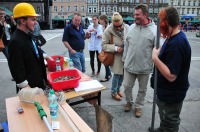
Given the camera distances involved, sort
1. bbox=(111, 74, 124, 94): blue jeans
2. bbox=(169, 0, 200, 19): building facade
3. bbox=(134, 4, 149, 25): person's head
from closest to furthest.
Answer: bbox=(134, 4, 149, 25): person's head
bbox=(111, 74, 124, 94): blue jeans
bbox=(169, 0, 200, 19): building facade

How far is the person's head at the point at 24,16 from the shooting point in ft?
7.83

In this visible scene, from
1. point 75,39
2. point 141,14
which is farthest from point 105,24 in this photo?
point 141,14

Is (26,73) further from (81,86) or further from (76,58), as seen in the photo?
(76,58)

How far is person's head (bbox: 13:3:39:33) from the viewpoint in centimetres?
239

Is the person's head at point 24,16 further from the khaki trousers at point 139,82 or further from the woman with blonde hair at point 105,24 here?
the woman with blonde hair at point 105,24

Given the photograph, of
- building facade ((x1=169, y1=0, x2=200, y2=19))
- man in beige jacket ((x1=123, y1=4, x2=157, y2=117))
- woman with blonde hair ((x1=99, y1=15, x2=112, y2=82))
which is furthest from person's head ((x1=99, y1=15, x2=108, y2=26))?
building facade ((x1=169, y1=0, x2=200, y2=19))

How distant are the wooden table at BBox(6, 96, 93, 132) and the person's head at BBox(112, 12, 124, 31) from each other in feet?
6.73

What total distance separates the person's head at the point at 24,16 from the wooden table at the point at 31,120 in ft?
3.08

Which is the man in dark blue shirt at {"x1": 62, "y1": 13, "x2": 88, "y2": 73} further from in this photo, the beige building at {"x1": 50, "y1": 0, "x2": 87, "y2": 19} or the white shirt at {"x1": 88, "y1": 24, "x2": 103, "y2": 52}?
the beige building at {"x1": 50, "y1": 0, "x2": 87, "y2": 19}

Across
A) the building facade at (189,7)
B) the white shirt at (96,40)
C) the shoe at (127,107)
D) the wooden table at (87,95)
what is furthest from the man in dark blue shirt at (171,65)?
the building facade at (189,7)

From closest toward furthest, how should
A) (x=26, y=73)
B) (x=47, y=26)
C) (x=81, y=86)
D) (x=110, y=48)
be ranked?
(x=26, y=73) → (x=81, y=86) → (x=110, y=48) → (x=47, y=26)

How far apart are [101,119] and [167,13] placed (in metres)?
1.32

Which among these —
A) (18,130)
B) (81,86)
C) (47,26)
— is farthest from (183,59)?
(47,26)

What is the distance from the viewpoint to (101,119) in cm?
214
